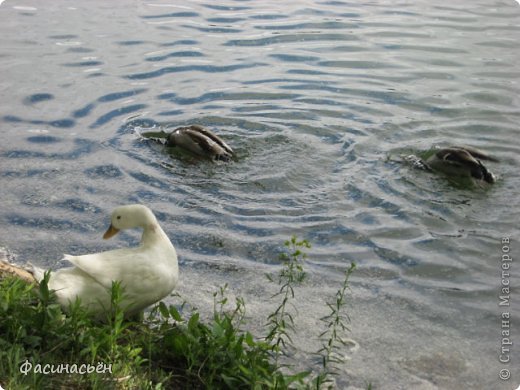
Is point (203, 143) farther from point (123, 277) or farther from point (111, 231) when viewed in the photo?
point (123, 277)

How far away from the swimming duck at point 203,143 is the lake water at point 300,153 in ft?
0.39

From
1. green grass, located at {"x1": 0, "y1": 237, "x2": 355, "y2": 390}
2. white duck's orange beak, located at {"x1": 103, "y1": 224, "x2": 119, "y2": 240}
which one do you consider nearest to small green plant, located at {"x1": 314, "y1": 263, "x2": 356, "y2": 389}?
green grass, located at {"x1": 0, "y1": 237, "x2": 355, "y2": 390}

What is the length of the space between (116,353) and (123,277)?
21.6 inches

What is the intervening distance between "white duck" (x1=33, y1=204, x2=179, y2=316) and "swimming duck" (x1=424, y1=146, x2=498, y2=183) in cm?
391

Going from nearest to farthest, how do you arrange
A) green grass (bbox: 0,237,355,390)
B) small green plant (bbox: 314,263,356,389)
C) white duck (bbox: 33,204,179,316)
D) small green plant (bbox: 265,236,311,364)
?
1. green grass (bbox: 0,237,355,390)
2. small green plant (bbox: 314,263,356,389)
3. small green plant (bbox: 265,236,311,364)
4. white duck (bbox: 33,204,179,316)

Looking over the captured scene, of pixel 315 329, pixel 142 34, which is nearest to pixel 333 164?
pixel 315 329

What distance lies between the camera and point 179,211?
7.28 metres

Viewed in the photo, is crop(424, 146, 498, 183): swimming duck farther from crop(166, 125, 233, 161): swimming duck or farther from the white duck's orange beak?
the white duck's orange beak

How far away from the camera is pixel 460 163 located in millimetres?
7887

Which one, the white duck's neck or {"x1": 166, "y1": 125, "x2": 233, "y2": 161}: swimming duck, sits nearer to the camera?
the white duck's neck

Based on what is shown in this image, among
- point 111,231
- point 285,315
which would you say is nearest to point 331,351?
point 285,315

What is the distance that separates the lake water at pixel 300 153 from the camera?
590 centimetres

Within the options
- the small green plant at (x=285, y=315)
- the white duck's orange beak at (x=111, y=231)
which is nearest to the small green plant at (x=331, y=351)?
the small green plant at (x=285, y=315)

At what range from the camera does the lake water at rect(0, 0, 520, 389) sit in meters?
5.90
